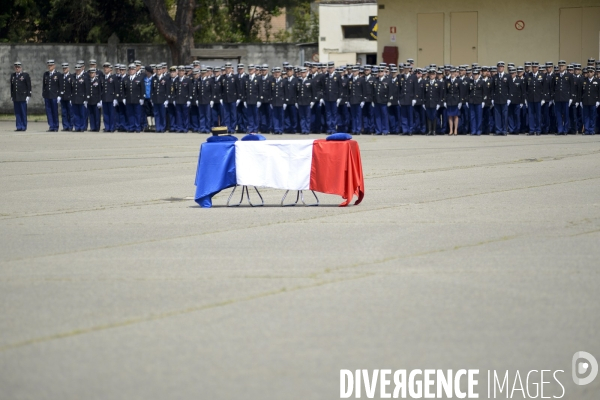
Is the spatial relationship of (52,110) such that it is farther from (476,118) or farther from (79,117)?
(476,118)

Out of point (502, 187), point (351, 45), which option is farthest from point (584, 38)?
point (502, 187)

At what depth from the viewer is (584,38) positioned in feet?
112

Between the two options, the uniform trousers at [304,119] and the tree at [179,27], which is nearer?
the uniform trousers at [304,119]

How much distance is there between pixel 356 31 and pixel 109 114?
752 inches

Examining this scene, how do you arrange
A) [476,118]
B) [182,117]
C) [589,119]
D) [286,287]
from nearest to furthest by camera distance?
[286,287]
[589,119]
[476,118]
[182,117]

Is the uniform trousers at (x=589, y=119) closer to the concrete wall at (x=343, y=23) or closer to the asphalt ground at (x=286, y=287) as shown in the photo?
the asphalt ground at (x=286, y=287)

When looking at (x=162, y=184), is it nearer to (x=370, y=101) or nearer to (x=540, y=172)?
(x=540, y=172)

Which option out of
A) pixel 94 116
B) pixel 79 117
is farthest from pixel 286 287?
pixel 79 117

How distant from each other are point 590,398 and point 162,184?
479 inches

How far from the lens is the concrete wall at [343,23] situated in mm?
47000

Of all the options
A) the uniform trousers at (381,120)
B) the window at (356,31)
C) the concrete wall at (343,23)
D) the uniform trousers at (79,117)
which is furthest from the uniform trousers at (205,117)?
the window at (356,31)

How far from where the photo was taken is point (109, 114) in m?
31.9

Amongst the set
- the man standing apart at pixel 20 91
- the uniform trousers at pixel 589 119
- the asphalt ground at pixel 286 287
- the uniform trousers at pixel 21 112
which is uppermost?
the man standing apart at pixel 20 91

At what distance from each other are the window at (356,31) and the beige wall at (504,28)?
11003 mm
